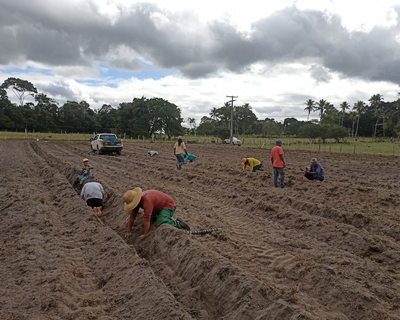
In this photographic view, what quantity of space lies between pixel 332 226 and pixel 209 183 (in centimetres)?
622

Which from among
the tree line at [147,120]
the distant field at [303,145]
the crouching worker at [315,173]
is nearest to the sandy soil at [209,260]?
the crouching worker at [315,173]

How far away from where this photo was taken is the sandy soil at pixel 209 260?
441 cm

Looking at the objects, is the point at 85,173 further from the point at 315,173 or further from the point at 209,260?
the point at 209,260


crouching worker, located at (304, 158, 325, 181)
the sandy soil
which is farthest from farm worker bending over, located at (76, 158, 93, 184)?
crouching worker, located at (304, 158, 325, 181)

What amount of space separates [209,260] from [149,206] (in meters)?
1.76

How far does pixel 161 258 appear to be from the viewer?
241 inches

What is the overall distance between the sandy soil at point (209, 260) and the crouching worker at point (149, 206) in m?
0.30

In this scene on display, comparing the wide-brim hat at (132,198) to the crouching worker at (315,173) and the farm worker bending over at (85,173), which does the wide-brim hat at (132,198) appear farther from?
the crouching worker at (315,173)

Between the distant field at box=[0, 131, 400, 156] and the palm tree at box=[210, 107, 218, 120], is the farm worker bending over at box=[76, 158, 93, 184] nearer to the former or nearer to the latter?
the distant field at box=[0, 131, 400, 156]

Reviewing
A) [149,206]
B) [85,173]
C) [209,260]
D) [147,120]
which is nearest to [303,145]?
[147,120]

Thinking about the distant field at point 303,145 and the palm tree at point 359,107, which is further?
the palm tree at point 359,107

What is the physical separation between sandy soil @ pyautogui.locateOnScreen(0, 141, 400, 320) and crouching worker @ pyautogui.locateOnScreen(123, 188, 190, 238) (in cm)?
30

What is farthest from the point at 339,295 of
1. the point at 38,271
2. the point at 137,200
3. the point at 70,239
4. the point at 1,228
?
the point at 1,228

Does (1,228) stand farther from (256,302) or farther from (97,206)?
(256,302)
